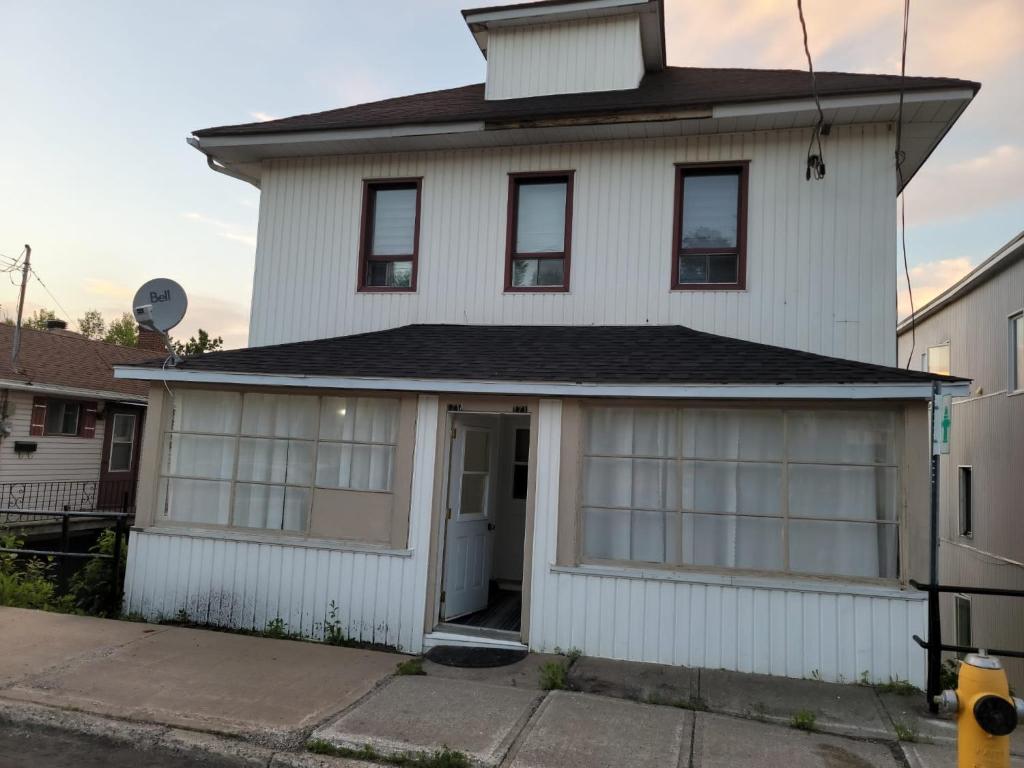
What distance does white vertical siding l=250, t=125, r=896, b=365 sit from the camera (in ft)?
26.6

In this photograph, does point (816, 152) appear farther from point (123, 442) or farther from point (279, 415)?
point (123, 442)

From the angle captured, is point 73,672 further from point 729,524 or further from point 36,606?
point 729,524

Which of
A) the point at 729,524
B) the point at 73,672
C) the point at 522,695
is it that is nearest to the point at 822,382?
the point at 729,524

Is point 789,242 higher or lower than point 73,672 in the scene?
higher

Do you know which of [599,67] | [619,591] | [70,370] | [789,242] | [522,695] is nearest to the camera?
[522,695]

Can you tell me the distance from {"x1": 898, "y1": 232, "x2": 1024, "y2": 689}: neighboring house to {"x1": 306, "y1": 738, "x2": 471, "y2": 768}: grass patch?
8.77 meters

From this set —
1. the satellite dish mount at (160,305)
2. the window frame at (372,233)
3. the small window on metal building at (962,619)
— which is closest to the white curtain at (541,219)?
the window frame at (372,233)

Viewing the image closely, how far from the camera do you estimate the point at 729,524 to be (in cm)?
686

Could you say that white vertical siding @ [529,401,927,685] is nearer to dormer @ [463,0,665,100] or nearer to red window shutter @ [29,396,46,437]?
dormer @ [463,0,665,100]

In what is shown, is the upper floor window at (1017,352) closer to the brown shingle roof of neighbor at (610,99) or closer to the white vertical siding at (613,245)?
the white vertical siding at (613,245)

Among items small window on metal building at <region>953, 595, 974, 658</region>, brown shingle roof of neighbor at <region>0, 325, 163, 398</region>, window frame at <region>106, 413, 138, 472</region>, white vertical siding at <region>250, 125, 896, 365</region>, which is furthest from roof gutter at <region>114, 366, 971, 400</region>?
window frame at <region>106, 413, 138, 472</region>

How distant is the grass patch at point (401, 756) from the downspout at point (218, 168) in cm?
830

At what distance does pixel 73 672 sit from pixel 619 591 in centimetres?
486

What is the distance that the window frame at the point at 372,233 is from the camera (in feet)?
31.2
